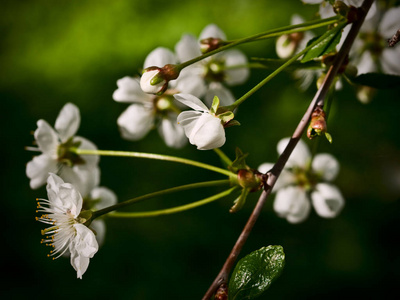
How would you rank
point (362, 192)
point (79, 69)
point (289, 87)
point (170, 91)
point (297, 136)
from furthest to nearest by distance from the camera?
point (79, 69) < point (289, 87) < point (362, 192) < point (170, 91) < point (297, 136)

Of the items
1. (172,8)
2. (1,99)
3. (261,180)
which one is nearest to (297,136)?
(261,180)

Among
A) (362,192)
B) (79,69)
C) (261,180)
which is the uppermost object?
(79,69)

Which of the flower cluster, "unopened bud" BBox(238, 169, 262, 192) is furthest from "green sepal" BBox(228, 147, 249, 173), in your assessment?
the flower cluster

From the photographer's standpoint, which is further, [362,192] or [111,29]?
[111,29]

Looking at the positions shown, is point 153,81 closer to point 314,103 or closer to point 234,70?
point 314,103

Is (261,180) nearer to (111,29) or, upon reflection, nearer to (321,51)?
(321,51)

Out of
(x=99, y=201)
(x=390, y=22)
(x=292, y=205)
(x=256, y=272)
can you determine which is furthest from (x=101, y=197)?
(x=390, y=22)

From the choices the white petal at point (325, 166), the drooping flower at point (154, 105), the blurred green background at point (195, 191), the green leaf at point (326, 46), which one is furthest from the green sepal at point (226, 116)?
the blurred green background at point (195, 191)
